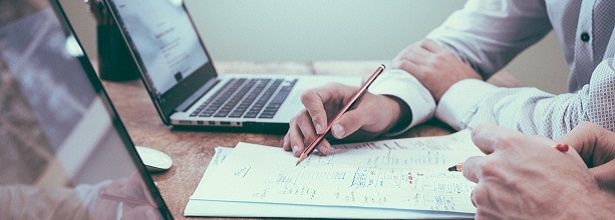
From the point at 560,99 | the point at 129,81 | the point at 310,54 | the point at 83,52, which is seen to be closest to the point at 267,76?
the point at 129,81

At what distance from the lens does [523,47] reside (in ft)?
3.81

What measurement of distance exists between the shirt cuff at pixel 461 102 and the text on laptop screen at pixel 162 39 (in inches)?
18.8

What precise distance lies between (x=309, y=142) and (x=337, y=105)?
11cm

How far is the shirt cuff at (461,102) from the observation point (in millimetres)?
857

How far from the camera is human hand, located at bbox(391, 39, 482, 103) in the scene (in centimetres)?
97

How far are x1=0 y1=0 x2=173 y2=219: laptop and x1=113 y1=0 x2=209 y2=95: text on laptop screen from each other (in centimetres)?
43

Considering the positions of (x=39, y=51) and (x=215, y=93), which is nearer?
(x=39, y=51)

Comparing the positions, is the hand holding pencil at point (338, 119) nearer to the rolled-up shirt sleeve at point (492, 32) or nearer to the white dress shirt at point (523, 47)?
the white dress shirt at point (523, 47)

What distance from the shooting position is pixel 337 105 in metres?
0.81

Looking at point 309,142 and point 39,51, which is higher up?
point 39,51

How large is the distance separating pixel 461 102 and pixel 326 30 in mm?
1183

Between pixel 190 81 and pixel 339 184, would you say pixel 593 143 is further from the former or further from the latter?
pixel 190 81

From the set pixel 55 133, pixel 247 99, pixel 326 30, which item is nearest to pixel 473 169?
pixel 55 133

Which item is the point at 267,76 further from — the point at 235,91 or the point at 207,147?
the point at 207,147
